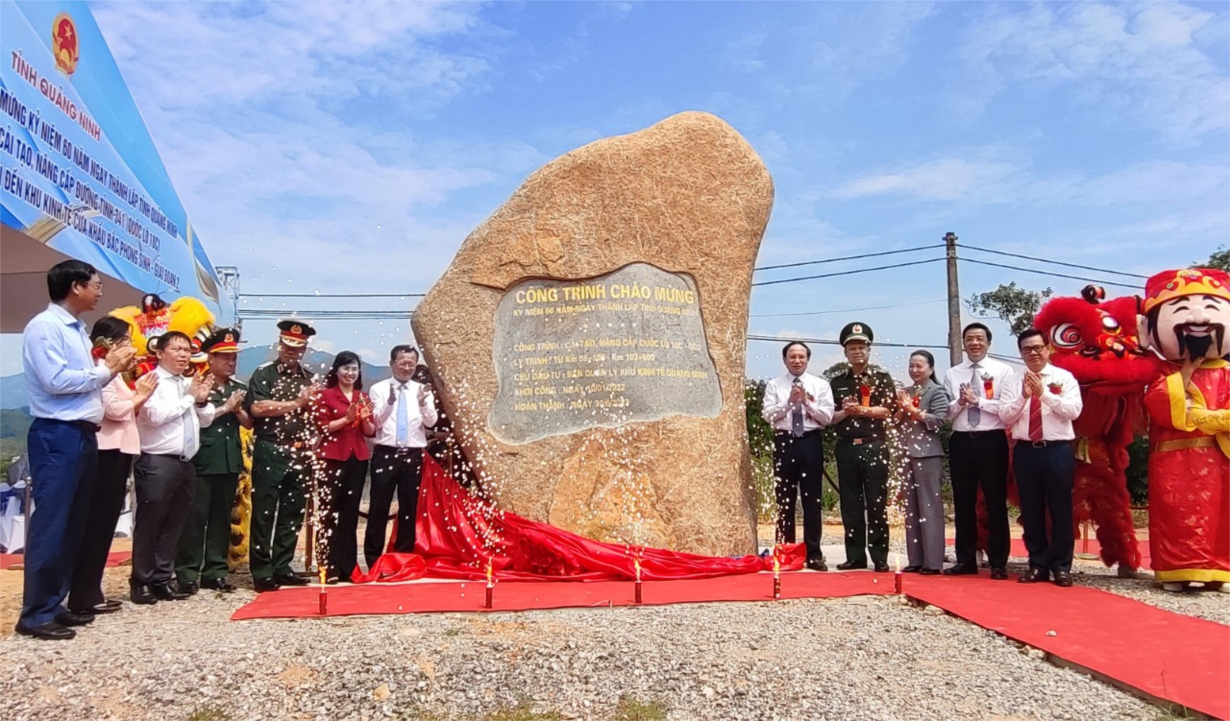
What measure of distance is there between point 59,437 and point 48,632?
A: 80 centimetres

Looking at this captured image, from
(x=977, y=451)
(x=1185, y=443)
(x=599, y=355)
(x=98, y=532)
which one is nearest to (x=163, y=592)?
(x=98, y=532)

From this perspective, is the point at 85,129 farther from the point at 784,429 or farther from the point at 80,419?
the point at 784,429

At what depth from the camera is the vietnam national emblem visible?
749 centimetres

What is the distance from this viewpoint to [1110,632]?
3.77 meters

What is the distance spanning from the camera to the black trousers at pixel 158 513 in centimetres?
450

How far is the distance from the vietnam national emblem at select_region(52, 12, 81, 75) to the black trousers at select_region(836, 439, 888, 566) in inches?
286

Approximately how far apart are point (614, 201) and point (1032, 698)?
3929 millimetres

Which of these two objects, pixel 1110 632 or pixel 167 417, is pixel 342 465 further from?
pixel 1110 632

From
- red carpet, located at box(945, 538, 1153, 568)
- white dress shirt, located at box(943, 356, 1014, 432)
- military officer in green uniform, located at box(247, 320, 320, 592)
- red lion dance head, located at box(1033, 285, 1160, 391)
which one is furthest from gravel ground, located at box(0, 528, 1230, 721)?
red carpet, located at box(945, 538, 1153, 568)

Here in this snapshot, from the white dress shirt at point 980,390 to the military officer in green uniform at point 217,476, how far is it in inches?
171

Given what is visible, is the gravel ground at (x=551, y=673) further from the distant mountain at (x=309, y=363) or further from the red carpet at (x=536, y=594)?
the distant mountain at (x=309, y=363)

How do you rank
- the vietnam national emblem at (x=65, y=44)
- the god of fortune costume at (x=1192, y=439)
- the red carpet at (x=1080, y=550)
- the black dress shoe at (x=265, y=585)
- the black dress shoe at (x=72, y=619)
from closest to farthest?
the black dress shoe at (x=72, y=619) → the god of fortune costume at (x=1192, y=439) → the black dress shoe at (x=265, y=585) → the red carpet at (x=1080, y=550) → the vietnam national emblem at (x=65, y=44)

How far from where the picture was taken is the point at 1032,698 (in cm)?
300

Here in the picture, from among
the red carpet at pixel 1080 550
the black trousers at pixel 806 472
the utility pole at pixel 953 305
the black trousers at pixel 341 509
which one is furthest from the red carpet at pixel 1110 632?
the utility pole at pixel 953 305
